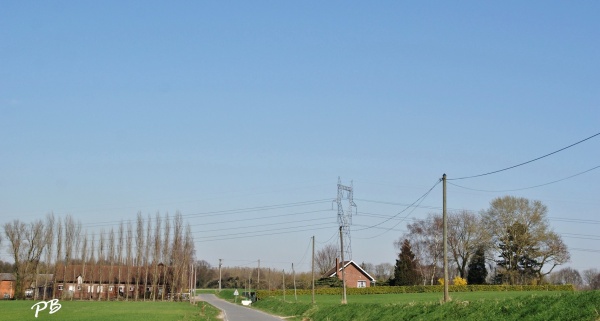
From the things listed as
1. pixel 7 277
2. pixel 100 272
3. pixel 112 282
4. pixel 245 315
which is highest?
pixel 100 272

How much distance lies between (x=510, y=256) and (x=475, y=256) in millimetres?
9017

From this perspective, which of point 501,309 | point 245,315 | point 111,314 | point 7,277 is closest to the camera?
point 501,309

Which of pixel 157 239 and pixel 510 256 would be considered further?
pixel 157 239

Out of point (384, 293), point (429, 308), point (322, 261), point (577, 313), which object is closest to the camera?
point (577, 313)

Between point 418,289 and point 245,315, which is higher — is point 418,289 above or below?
above

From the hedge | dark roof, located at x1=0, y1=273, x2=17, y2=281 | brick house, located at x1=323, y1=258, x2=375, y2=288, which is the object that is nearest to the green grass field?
the hedge

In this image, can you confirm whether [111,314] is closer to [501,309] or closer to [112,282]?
[501,309]

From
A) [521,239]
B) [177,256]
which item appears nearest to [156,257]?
[177,256]

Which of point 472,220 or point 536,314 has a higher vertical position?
point 472,220

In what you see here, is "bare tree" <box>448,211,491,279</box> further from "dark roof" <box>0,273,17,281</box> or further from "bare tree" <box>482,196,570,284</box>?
"dark roof" <box>0,273,17,281</box>

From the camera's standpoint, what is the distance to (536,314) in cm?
1941

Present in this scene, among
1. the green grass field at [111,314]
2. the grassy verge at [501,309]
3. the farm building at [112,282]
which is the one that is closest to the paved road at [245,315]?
the green grass field at [111,314]

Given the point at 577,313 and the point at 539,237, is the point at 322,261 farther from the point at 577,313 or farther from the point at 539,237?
the point at 577,313

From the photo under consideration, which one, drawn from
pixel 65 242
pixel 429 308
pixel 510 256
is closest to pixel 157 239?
pixel 65 242
